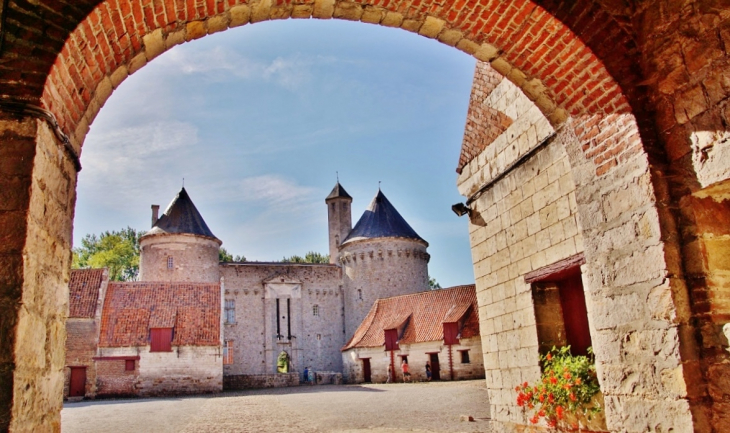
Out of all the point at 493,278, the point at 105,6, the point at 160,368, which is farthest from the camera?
the point at 160,368

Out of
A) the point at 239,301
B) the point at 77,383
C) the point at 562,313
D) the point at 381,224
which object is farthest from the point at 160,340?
the point at 562,313

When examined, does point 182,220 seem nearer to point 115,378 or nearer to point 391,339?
point 115,378

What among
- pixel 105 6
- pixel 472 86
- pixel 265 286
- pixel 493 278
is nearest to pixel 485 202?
pixel 493 278

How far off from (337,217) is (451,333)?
56.8 ft

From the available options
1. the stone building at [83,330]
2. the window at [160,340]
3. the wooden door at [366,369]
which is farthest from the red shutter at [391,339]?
the stone building at [83,330]

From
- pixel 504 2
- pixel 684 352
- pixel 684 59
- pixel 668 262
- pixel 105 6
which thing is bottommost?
pixel 684 352

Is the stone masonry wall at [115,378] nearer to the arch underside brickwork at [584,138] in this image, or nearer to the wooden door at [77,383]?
the wooden door at [77,383]

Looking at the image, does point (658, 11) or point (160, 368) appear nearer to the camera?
point (658, 11)

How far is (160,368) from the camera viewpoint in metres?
25.7

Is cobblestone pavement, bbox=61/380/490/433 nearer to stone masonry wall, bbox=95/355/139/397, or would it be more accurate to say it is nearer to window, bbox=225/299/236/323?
stone masonry wall, bbox=95/355/139/397

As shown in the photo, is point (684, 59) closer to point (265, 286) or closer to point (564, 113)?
point (564, 113)

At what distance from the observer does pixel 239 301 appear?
36.0 m

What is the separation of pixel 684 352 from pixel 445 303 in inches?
1023

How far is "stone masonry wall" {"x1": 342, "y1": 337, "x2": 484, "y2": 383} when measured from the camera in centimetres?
2600
